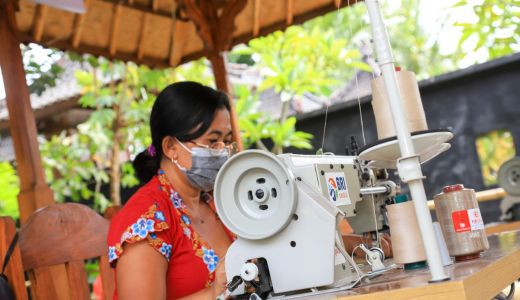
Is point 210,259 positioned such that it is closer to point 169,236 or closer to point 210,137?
point 169,236

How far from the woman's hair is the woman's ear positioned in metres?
0.02

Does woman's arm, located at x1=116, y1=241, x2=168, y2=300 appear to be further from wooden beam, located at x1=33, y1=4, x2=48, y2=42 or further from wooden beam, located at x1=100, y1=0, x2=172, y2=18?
wooden beam, located at x1=100, y1=0, x2=172, y2=18

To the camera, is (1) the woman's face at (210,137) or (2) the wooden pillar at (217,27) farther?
(2) the wooden pillar at (217,27)

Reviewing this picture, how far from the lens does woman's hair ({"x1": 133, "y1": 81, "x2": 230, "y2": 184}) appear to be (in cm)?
229

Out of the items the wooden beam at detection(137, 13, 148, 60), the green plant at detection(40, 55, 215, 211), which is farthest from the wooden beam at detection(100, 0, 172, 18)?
the green plant at detection(40, 55, 215, 211)

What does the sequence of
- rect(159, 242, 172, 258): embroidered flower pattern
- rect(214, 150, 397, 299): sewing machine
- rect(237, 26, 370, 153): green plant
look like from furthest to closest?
1. rect(237, 26, 370, 153): green plant
2. rect(159, 242, 172, 258): embroidered flower pattern
3. rect(214, 150, 397, 299): sewing machine

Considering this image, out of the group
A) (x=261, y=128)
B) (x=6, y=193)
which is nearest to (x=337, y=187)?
(x=261, y=128)

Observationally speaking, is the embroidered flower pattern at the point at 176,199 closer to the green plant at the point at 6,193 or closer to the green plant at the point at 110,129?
the green plant at the point at 110,129

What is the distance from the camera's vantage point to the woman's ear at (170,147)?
7.72 ft

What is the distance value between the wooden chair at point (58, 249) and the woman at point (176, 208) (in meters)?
0.28

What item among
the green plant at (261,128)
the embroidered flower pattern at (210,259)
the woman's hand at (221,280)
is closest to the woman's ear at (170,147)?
the embroidered flower pattern at (210,259)

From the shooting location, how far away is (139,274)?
6.31 feet

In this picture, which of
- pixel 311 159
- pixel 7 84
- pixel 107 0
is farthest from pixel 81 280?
pixel 107 0

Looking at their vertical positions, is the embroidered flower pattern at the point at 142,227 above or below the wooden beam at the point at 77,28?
below
